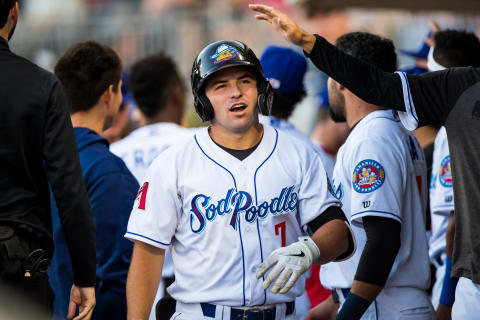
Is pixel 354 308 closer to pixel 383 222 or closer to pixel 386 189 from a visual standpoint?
pixel 383 222

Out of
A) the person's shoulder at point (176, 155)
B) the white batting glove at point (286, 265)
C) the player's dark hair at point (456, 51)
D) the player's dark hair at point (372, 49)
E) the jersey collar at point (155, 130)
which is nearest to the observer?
the white batting glove at point (286, 265)

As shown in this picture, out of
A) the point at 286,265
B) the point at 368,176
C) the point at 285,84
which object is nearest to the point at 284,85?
the point at 285,84

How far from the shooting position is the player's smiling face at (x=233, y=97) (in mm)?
3617

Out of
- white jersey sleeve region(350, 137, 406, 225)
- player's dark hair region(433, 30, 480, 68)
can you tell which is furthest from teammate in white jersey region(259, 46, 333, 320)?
white jersey sleeve region(350, 137, 406, 225)

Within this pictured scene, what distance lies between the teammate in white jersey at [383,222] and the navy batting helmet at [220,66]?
633 millimetres

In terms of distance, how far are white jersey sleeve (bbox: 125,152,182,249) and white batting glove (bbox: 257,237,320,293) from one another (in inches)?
19.4

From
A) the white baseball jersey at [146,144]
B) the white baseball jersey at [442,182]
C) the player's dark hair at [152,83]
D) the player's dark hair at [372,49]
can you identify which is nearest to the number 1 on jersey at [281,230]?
the player's dark hair at [372,49]

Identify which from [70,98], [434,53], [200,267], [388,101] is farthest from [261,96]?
[434,53]

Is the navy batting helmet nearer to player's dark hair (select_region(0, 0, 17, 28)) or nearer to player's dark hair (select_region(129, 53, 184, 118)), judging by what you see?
player's dark hair (select_region(0, 0, 17, 28))

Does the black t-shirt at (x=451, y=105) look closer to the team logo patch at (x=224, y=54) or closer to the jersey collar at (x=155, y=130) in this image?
the team logo patch at (x=224, y=54)

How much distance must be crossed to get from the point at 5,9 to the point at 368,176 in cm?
187

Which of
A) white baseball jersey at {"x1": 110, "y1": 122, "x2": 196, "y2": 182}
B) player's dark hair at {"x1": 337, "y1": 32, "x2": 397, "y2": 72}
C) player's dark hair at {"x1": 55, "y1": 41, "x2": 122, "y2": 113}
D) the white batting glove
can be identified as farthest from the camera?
white baseball jersey at {"x1": 110, "y1": 122, "x2": 196, "y2": 182}

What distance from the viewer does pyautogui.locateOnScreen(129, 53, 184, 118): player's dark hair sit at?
6.37m

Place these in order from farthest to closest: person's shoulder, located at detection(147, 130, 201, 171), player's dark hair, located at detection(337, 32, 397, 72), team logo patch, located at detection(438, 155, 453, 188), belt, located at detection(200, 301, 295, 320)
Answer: team logo patch, located at detection(438, 155, 453, 188) → player's dark hair, located at detection(337, 32, 397, 72) → person's shoulder, located at detection(147, 130, 201, 171) → belt, located at detection(200, 301, 295, 320)
